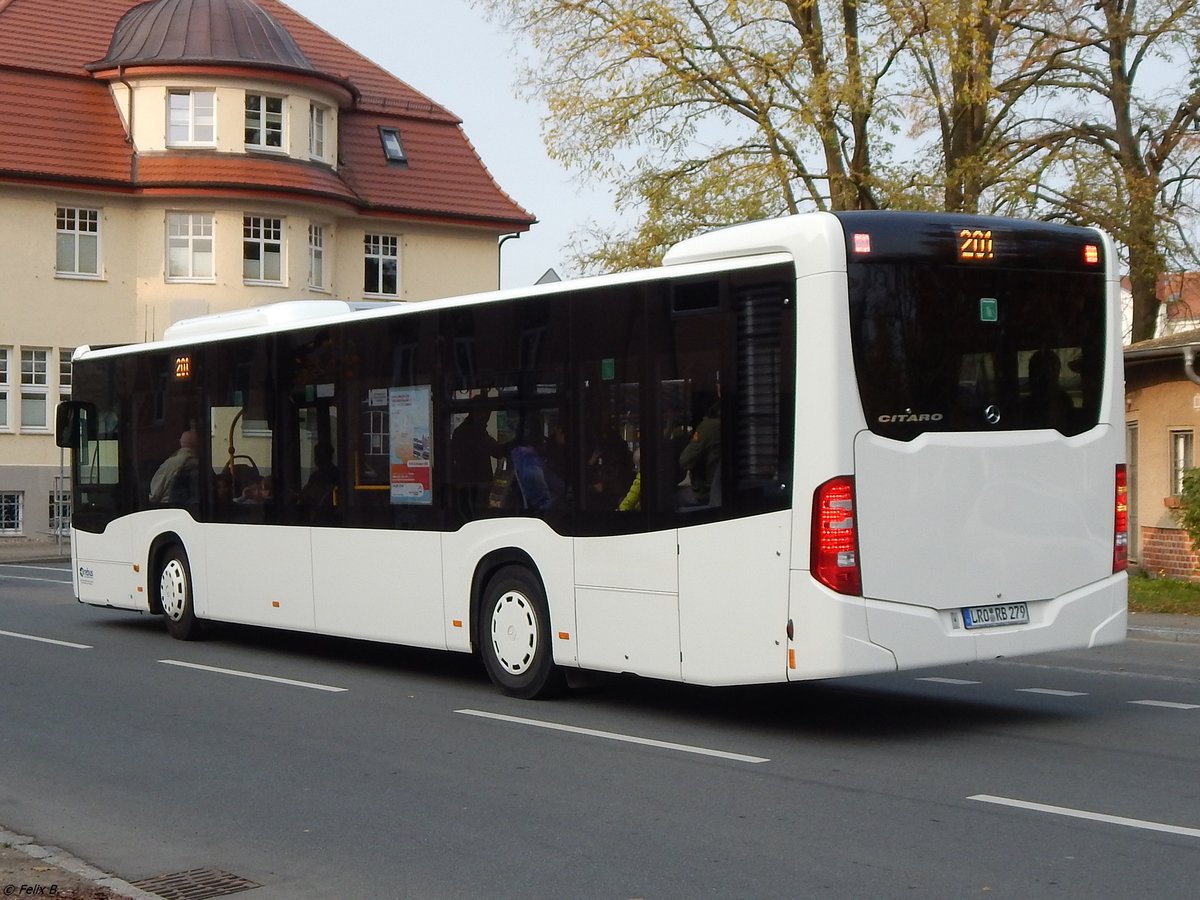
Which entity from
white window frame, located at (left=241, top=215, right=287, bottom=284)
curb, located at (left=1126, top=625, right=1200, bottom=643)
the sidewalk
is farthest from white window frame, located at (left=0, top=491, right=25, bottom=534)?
curb, located at (left=1126, top=625, right=1200, bottom=643)

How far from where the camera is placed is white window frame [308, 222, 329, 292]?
44.8 metres

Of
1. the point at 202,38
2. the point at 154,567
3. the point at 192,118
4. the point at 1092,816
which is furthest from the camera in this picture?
the point at 202,38

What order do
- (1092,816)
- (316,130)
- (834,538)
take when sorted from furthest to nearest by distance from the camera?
(316,130) < (834,538) < (1092,816)

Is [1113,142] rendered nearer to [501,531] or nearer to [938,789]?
[501,531]

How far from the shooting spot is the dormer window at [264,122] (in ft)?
141

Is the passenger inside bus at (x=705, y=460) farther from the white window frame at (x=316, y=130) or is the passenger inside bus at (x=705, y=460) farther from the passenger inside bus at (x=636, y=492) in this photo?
the white window frame at (x=316, y=130)

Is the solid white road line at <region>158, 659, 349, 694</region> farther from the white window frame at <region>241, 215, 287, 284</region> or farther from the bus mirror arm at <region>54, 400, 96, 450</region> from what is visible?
the white window frame at <region>241, 215, 287, 284</region>

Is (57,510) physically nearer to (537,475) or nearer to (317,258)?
(317,258)

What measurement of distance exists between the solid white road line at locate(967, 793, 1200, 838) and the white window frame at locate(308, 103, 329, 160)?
38754 mm

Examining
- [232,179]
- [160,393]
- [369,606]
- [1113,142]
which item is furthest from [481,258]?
[369,606]

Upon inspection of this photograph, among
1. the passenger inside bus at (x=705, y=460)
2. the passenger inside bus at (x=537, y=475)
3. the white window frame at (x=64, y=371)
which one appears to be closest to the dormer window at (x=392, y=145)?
the white window frame at (x=64, y=371)

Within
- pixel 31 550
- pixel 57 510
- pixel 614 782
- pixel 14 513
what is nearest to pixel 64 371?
pixel 57 510

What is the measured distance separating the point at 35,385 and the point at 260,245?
6.64 metres

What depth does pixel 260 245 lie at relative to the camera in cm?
4344
